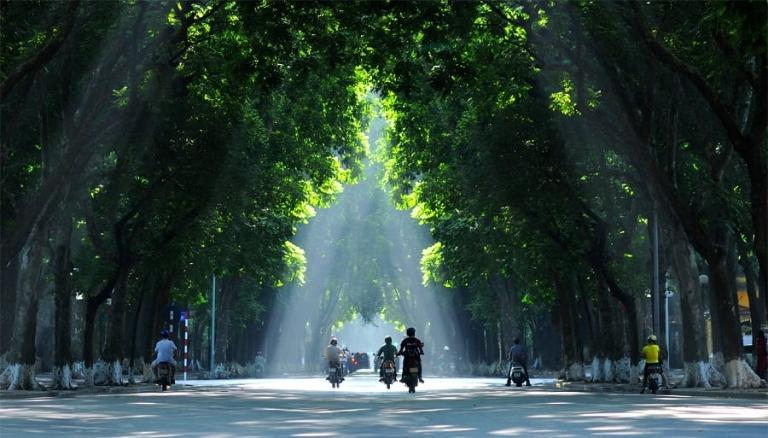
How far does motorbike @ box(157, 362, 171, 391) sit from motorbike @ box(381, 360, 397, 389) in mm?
6394

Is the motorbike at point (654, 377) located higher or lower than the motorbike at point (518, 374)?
lower

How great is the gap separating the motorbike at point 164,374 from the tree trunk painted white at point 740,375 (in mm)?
16469

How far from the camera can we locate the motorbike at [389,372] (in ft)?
145

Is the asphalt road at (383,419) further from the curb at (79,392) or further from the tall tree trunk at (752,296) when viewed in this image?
the tall tree trunk at (752,296)

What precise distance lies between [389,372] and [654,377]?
9326 millimetres

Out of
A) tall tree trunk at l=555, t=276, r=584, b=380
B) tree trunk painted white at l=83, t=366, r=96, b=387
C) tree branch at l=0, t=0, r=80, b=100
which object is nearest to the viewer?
tree branch at l=0, t=0, r=80, b=100

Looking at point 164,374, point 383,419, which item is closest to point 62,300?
point 164,374

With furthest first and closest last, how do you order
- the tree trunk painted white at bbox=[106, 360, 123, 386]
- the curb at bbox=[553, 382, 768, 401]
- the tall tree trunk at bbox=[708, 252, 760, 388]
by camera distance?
the tree trunk painted white at bbox=[106, 360, 123, 386] → the tall tree trunk at bbox=[708, 252, 760, 388] → the curb at bbox=[553, 382, 768, 401]

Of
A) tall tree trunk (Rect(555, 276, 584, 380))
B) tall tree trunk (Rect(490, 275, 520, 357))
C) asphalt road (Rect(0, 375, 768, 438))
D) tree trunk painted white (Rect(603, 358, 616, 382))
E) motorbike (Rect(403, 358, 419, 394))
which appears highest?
tall tree trunk (Rect(490, 275, 520, 357))

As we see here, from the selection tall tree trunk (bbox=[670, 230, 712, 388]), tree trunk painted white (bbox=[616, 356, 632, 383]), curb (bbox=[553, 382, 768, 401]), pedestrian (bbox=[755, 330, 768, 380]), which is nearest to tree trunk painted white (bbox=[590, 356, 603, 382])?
tree trunk painted white (bbox=[616, 356, 632, 383])

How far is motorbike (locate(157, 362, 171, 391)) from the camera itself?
→ 43.0 metres

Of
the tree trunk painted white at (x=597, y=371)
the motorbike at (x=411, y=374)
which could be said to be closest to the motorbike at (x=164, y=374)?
the motorbike at (x=411, y=374)

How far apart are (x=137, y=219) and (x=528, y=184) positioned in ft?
37.7

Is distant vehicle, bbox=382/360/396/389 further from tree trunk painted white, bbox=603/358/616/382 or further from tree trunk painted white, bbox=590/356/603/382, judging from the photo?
tree trunk painted white, bbox=590/356/603/382
